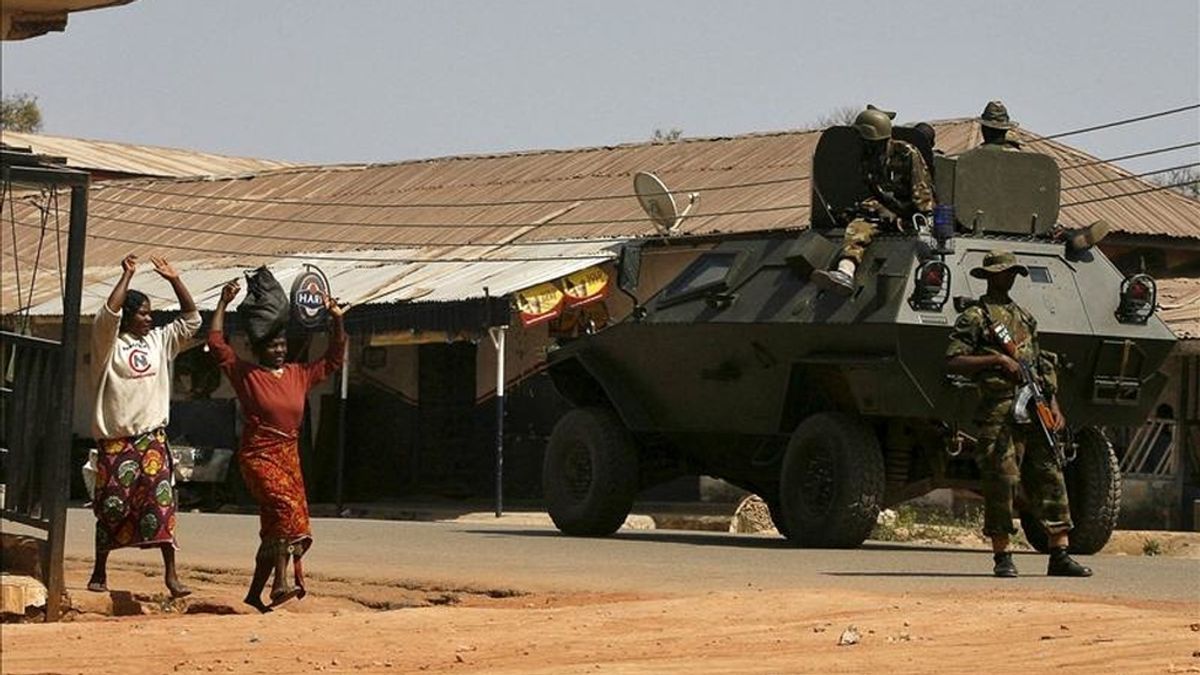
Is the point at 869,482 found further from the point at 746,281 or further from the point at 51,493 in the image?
the point at 51,493

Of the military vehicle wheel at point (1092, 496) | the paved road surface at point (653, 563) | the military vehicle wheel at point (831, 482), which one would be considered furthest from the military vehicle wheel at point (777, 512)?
the military vehicle wheel at point (1092, 496)

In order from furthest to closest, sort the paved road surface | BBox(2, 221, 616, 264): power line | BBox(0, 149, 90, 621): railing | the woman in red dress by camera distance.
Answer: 1. BBox(2, 221, 616, 264): power line
2. the paved road surface
3. the woman in red dress
4. BBox(0, 149, 90, 621): railing

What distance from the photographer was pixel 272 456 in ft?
39.0

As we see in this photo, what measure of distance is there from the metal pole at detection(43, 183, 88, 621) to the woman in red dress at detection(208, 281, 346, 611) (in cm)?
95

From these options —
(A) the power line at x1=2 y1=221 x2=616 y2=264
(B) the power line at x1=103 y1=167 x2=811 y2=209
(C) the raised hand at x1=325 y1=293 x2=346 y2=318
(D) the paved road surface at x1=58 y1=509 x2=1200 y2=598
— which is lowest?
(D) the paved road surface at x1=58 y1=509 x2=1200 y2=598

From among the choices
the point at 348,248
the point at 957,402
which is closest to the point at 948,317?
the point at 957,402

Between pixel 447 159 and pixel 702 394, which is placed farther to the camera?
pixel 447 159

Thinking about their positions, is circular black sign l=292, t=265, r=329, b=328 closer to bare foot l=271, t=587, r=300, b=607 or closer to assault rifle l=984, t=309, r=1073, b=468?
bare foot l=271, t=587, r=300, b=607

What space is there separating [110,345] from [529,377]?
15930 millimetres

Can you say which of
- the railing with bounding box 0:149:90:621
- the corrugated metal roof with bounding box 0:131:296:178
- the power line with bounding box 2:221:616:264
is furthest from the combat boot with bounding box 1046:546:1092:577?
the corrugated metal roof with bounding box 0:131:296:178

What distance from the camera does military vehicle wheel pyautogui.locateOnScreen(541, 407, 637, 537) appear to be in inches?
704

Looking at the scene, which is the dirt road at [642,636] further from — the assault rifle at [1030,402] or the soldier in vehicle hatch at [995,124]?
the soldier in vehicle hatch at [995,124]

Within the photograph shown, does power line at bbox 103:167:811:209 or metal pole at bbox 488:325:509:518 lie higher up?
power line at bbox 103:167:811:209

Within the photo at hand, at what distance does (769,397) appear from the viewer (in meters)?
16.7
